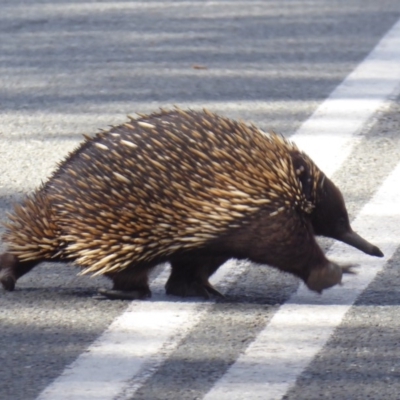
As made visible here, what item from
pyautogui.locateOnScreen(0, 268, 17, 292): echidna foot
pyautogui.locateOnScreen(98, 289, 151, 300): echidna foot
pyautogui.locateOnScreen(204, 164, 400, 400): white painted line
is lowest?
pyautogui.locateOnScreen(204, 164, 400, 400): white painted line

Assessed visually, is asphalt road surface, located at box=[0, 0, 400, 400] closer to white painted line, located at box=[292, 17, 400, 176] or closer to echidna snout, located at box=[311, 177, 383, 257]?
white painted line, located at box=[292, 17, 400, 176]

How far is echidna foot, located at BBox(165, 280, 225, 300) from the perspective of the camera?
4.43 m

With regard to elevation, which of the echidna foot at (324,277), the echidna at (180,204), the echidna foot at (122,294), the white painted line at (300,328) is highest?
the echidna at (180,204)

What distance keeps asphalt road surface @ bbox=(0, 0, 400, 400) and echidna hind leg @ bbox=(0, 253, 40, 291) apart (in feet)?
0.20

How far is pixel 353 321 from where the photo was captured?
420cm

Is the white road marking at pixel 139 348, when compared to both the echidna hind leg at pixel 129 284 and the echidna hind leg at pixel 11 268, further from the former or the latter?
the echidna hind leg at pixel 11 268

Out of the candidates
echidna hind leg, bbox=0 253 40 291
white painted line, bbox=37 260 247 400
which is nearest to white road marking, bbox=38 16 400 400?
white painted line, bbox=37 260 247 400

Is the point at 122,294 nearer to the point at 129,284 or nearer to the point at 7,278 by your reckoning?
the point at 129,284

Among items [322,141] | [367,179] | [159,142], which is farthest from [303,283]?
[322,141]

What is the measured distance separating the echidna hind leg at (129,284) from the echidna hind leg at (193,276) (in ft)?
0.33

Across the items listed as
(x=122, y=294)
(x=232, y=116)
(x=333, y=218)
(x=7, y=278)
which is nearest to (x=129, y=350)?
(x=122, y=294)

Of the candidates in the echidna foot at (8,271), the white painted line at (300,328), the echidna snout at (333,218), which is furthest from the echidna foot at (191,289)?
the echidna foot at (8,271)

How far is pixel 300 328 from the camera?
4.16m

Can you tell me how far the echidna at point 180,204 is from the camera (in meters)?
4.26
